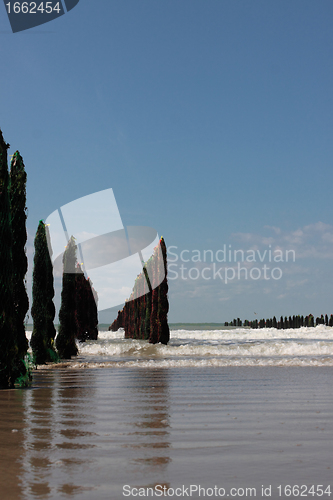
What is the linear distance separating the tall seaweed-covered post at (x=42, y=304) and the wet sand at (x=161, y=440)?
8.68 m

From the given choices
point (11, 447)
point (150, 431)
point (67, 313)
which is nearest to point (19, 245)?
point (150, 431)

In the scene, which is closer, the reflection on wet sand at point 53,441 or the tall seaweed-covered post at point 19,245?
the reflection on wet sand at point 53,441

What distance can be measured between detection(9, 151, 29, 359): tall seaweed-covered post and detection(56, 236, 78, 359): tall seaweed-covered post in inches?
305

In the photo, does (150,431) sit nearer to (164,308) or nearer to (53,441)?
(53,441)

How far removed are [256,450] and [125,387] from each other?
17.4ft

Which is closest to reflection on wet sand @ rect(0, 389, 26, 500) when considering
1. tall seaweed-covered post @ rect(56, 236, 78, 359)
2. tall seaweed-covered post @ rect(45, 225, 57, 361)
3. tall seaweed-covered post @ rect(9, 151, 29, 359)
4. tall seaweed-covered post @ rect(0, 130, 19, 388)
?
tall seaweed-covered post @ rect(0, 130, 19, 388)

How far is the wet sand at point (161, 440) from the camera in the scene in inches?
127

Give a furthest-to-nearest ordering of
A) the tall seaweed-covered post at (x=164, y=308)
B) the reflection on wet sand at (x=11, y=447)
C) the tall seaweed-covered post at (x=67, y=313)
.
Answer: the tall seaweed-covered post at (x=164, y=308) < the tall seaweed-covered post at (x=67, y=313) < the reflection on wet sand at (x=11, y=447)

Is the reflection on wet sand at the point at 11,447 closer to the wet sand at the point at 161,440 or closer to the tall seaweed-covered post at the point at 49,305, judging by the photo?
the wet sand at the point at 161,440

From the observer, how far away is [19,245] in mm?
11930

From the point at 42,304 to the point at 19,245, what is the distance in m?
5.69

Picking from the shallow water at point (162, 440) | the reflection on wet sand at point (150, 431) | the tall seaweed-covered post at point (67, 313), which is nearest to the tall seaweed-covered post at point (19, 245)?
the shallow water at point (162, 440)

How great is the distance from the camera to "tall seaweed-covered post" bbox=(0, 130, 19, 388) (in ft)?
31.7

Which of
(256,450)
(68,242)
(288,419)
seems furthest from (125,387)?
(68,242)
